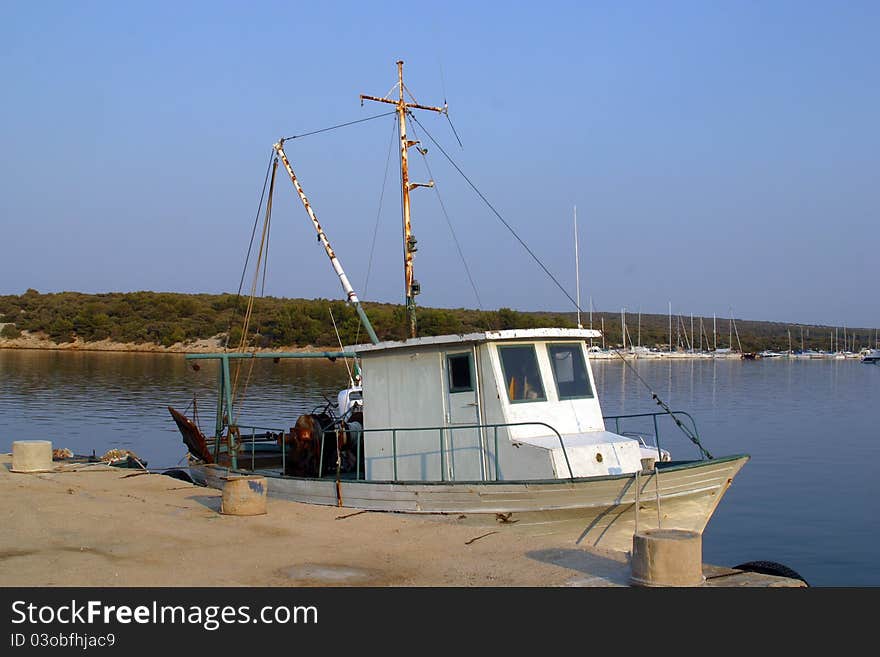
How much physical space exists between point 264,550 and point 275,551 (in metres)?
0.15

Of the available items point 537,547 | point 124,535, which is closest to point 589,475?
point 537,547

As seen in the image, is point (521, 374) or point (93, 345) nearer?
point (521, 374)

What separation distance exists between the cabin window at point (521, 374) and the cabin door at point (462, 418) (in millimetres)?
454

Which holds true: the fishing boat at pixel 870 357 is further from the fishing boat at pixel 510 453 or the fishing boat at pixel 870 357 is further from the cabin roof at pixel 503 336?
the cabin roof at pixel 503 336

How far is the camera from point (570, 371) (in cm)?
1197

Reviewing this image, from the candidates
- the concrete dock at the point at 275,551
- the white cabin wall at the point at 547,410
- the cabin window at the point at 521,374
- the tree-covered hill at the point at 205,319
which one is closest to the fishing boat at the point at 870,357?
the tree-covered hill at the point at 205,319

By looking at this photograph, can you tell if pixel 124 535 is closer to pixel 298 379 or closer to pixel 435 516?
pixel 435 516

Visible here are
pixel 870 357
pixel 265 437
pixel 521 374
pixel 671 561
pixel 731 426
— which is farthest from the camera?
pixel 870 357

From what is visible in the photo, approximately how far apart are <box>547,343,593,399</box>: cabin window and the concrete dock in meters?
2.28

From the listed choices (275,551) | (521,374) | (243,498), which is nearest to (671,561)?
(521,374)

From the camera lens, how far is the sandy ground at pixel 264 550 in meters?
8.48

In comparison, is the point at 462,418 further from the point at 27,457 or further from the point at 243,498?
the point at 27,457
